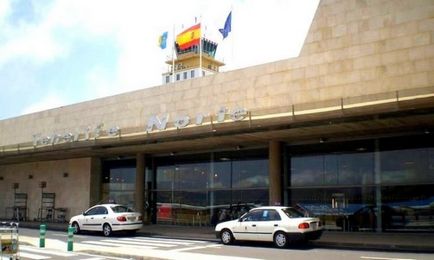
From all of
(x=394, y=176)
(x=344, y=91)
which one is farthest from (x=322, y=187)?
(x=344, y=91)

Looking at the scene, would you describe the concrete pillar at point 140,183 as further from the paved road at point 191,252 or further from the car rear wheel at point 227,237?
the car rear wheel at point 227,237

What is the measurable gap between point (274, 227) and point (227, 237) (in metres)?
2.24

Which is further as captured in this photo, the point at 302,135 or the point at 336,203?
the point at 336,203

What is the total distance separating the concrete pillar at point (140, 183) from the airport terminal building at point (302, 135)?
82mm

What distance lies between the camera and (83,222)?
25172mm

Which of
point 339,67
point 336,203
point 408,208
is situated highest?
point 339,67

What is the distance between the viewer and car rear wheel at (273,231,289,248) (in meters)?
18.1

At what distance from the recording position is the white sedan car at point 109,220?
77.8 feet

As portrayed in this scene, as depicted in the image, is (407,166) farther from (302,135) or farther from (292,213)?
(292,213)

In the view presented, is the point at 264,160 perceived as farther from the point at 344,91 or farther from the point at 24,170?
the point at 24,170

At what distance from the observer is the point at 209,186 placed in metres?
28.1

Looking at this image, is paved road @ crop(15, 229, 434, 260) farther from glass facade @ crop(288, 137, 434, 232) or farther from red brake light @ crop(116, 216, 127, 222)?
glass facade @ crop(288, 137, 434, 232)

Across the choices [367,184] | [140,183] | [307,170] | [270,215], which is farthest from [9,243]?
[140,183]

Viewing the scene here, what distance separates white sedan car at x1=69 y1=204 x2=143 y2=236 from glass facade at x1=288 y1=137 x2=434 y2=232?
25.0ft
